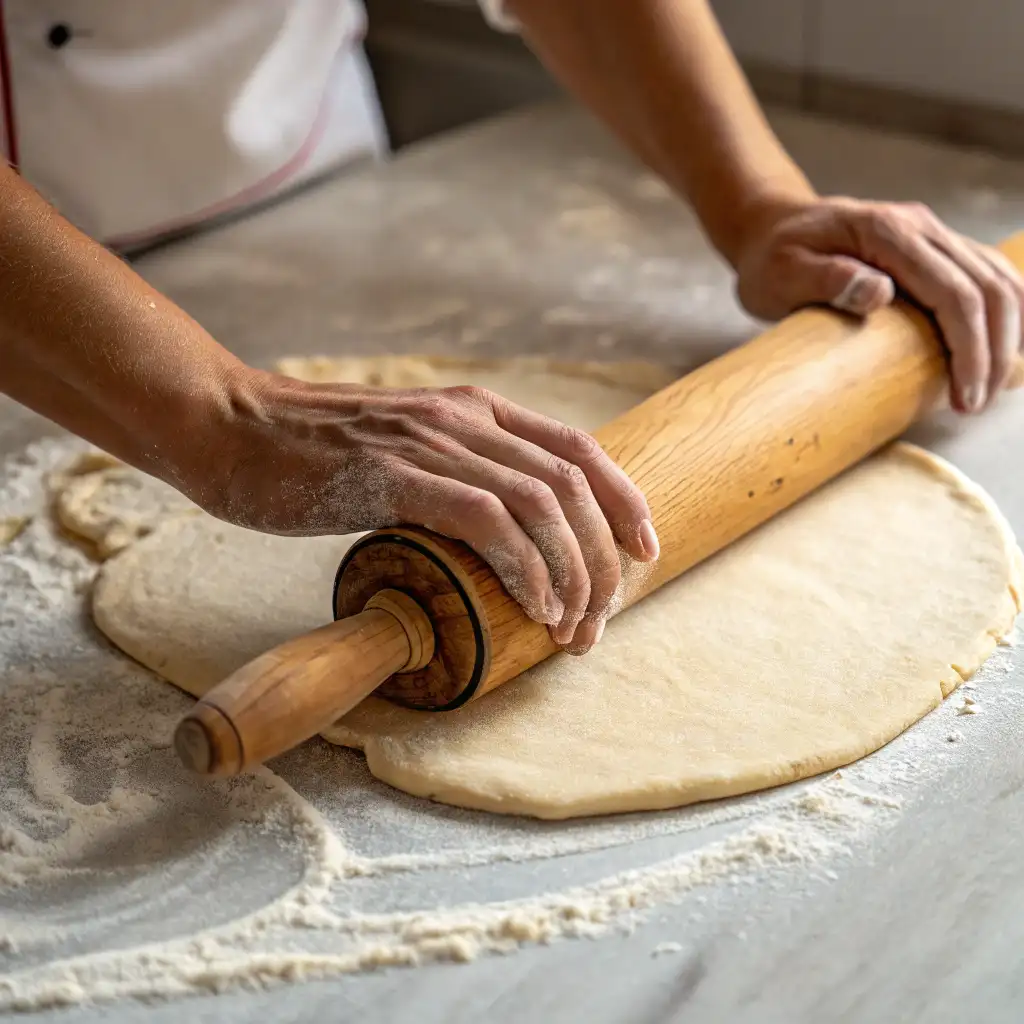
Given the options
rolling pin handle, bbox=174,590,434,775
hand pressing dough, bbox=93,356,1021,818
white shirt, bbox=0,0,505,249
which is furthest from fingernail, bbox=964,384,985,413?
white shirt, bbox=0,0,505,249

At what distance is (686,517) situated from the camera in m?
1.36

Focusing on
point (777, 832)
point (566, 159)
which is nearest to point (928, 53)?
point (566, 159)

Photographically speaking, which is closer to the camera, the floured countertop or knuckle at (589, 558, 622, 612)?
the floured countertop

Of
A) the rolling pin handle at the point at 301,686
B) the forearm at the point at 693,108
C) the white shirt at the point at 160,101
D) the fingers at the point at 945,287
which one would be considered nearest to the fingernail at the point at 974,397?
the fingers at the point at 945,287

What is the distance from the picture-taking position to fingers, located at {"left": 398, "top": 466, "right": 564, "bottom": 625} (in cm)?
115

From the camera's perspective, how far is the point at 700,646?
4.41 feet

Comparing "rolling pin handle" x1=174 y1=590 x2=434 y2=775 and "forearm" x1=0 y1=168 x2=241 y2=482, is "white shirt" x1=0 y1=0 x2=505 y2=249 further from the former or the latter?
"rolling pin handle" x1=174 y1=590 x2=434 y2=775

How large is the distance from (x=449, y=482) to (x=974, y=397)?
0.84m

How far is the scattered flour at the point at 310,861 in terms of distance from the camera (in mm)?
1053

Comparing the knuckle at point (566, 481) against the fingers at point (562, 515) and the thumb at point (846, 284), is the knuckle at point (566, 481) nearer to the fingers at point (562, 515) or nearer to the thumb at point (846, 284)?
the fingers at point (562, 515)

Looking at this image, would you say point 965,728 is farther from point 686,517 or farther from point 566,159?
point 566,159

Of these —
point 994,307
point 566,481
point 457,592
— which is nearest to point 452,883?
point 457,592

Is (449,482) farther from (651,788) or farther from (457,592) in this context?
(651,788)

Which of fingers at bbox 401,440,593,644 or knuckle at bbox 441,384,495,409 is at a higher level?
knuckle at bbox 441,384,495,409
